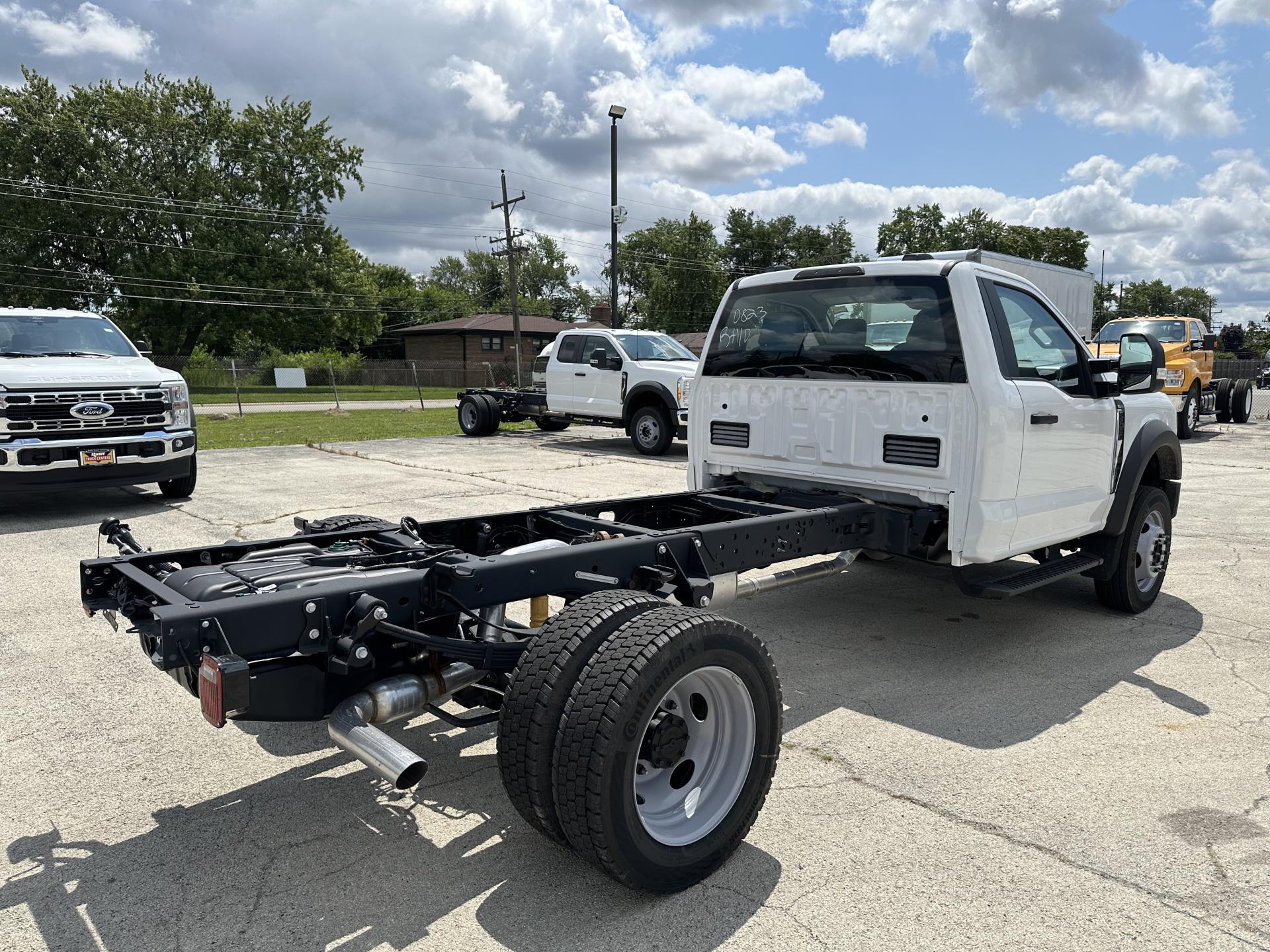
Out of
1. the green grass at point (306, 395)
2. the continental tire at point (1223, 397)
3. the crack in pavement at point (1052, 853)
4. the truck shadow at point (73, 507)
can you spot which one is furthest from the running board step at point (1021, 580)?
the green grass at point (306, 395)

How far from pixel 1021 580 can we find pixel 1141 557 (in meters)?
1.66

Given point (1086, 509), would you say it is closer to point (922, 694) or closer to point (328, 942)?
point (922, 694)

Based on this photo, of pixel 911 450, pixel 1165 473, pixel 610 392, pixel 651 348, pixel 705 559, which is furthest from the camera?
pixel 651 348

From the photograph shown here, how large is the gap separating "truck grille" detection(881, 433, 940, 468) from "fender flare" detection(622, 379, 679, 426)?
10.4 m

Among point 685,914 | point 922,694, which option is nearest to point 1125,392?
point 922,694

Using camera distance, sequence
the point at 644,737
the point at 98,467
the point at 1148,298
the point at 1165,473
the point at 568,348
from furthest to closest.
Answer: the point at 1148,298 → the point at 568,348 → the point at 98,467 → the point at 1165,473 → the point at 644,737

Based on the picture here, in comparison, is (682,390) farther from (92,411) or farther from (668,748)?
(668,748)

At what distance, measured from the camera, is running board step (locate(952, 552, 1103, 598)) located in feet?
15.8

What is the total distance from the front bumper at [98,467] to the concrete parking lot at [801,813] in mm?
3101

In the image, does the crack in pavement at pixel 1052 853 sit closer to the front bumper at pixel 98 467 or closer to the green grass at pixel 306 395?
the front bumper at pixel 98 467

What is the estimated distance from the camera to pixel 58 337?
32.5ft

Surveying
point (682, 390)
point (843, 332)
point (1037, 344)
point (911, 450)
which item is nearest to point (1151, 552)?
point (1037, 344)

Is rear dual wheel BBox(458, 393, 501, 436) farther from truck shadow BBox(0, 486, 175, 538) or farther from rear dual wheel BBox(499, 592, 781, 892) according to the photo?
rear dual wheel BBox(499, 592, 781, 892)

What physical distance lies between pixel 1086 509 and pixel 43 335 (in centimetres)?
1011
